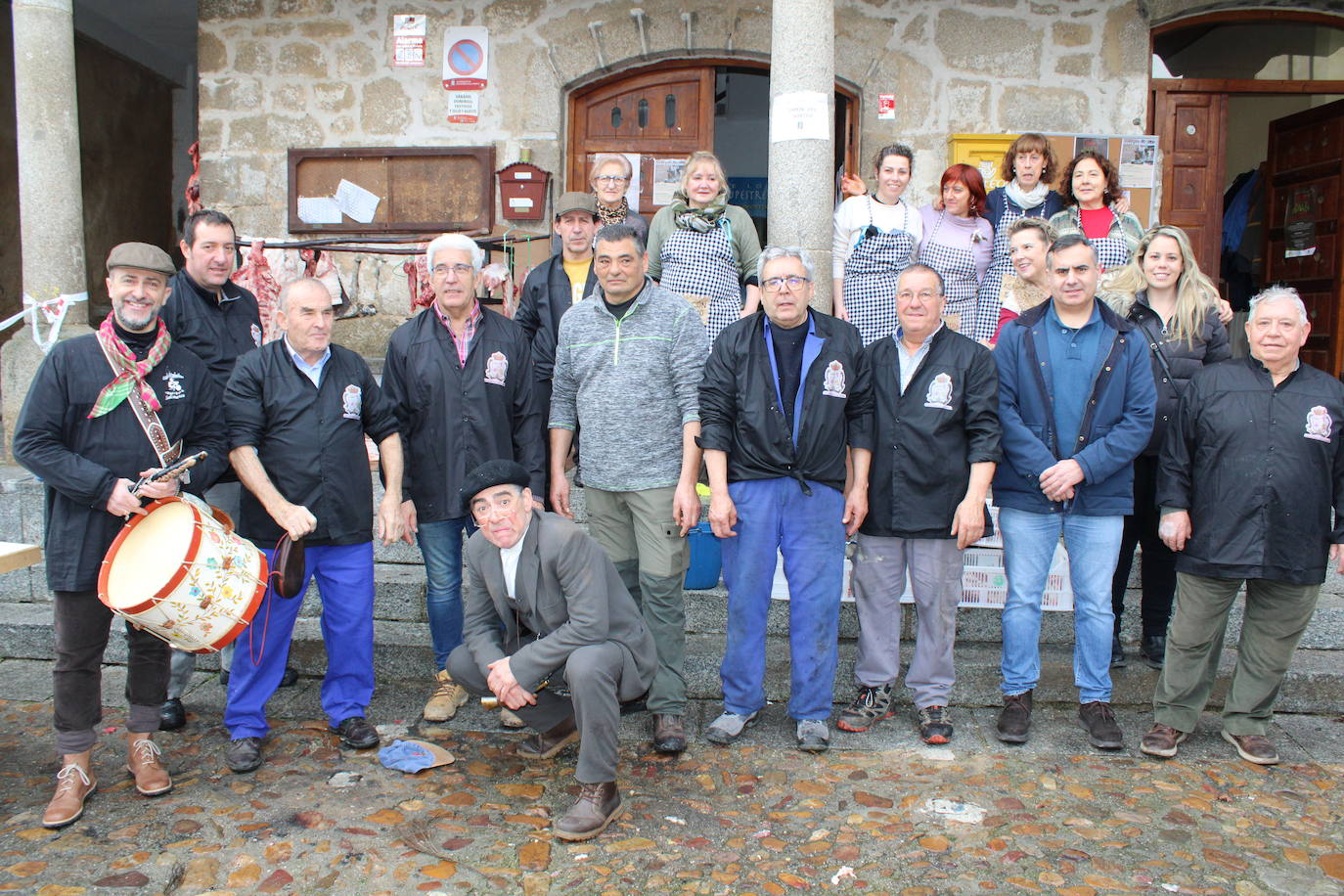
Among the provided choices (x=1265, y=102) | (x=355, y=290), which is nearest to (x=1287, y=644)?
(x=355, y=290)

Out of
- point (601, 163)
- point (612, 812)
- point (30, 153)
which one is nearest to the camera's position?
point (612, 812)

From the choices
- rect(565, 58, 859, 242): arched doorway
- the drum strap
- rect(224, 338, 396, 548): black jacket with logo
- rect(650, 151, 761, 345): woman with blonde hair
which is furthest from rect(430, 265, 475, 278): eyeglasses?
rect(565, 58, 859, 242): arched doorway

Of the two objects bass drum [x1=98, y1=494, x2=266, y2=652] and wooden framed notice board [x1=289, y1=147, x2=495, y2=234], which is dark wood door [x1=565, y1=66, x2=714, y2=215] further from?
bass drum [x1=98, y1=494, x2=266, y2=652]

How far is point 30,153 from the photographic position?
6.46 meters

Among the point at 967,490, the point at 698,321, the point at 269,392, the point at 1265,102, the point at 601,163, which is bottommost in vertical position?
the point at 967,490

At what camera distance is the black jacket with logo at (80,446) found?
138 inches

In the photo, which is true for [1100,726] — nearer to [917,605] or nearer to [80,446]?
[917,605]

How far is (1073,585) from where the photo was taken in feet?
13.9

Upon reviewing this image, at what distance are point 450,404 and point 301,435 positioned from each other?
0.59 meters

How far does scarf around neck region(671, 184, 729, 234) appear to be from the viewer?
16.5 ft

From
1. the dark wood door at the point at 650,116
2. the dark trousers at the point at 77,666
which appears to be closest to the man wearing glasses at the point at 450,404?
the dark trousers at the point at 77,666

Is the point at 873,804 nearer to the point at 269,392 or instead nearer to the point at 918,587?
the point at 918,587

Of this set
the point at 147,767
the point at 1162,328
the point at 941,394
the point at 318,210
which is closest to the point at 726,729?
the point at 941,394

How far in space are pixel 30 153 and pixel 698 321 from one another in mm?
4704
